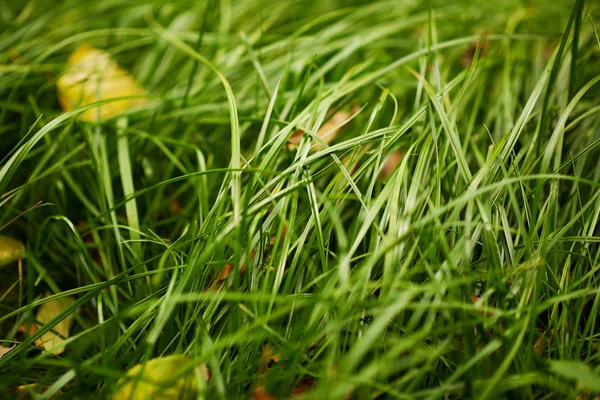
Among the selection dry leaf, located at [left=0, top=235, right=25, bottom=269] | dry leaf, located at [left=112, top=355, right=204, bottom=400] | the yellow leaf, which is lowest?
dry leaf, located at [left=112, top=355, right=204, bottom=400]

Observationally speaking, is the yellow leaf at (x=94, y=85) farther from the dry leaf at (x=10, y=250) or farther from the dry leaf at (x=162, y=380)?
the dry leaf at (x=162, y=380)

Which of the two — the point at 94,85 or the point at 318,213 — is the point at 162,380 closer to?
the point at 318,213

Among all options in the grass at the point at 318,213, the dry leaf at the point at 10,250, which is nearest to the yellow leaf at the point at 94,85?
the grass at the point at 318,213

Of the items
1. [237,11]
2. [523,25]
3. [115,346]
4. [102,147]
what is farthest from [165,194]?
[523,25]

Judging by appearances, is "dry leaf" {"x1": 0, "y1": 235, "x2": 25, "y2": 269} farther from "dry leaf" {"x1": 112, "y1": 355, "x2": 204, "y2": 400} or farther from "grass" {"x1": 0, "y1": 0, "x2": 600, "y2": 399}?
"dry leaf" {"x1": 112, "y1": 355, "x2": 204, "y2": 400}

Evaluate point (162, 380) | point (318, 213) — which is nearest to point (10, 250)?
point (162, 380)

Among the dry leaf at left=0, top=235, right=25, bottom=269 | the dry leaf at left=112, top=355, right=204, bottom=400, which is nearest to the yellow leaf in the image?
the dry leaf at left=0, top=235, right=25, bottom=269
